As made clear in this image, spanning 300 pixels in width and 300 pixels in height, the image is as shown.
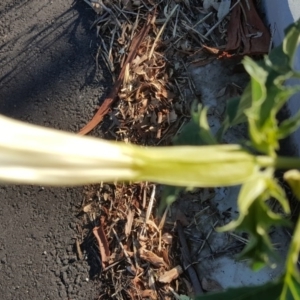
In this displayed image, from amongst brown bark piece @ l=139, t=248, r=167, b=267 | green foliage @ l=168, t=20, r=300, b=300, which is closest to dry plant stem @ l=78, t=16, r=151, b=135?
brown bark piece @ l=139, t=248, r=167, b=267

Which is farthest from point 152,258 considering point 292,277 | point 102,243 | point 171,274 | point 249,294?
point 292,277

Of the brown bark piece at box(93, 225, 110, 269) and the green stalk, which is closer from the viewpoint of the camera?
the green stalk

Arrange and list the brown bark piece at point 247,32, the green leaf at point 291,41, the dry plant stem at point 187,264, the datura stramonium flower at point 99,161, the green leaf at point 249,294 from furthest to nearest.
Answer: the brown bark piece at point 247,32, the dry plant stem at point 187,264, the green leaf at point 249,294, the green leaf at point 291,41, the datura stramonium flower at point 99,161

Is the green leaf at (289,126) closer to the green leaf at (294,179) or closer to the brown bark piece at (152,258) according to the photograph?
the green leaf at (294,179)

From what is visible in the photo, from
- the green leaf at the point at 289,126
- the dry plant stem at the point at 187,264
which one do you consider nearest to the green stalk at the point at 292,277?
the green leaf at the point at 289,126

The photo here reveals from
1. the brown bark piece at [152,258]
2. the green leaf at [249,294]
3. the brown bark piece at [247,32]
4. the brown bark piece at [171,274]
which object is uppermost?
the green leaf at [249,294]

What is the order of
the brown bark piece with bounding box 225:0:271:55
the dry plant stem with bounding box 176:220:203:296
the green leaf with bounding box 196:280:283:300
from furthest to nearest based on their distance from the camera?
the brown bark piece with bounding box 225:0:271:55 → the dry plant stem with bounding box 176:220:203:296 → the green leaf with bounding box 196:280:283:300

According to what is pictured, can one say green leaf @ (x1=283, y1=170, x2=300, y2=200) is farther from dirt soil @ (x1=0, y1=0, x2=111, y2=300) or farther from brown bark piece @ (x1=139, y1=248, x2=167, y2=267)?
dirt soil @ (x1=0, y1=0, x2=111, y2=300)

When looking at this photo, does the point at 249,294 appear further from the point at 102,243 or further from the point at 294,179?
the point at 102,243
